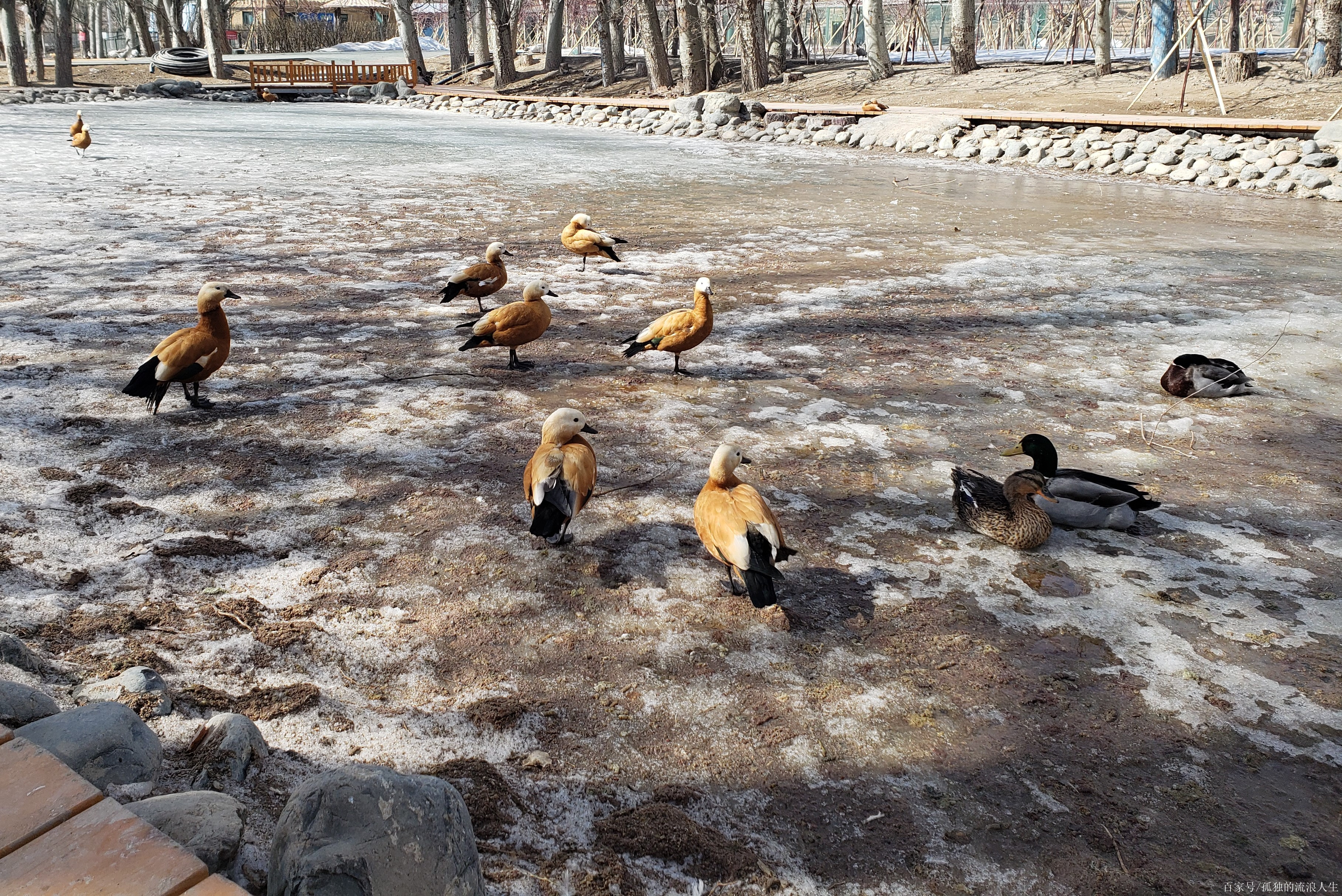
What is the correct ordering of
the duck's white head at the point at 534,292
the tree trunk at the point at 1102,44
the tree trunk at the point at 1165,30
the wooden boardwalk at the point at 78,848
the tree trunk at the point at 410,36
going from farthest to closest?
the tree trunk at the point at 410,36 → the tree trunk at the point at 1102,44 → the tree trunk at the point at 1165,30 → the duck's white head at the point at 534,292 → the wooden boardwalk at the point at 78,848

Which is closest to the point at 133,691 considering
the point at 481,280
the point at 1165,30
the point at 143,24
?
the point at 481,280

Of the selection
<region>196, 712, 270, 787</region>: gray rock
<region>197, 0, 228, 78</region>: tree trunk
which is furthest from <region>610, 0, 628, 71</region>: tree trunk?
<region>196, 712, 270, 787</region>: gray rock

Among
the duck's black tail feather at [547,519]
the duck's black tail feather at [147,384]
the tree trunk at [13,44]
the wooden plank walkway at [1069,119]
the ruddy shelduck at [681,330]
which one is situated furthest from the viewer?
the tree trunk at [13,44]

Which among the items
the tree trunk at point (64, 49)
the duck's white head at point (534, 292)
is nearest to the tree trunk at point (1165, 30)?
the duck's white head at point (534, 292)

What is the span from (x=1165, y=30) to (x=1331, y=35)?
3.60 meters

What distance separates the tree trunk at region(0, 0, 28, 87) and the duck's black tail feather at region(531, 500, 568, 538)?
35.7 meters

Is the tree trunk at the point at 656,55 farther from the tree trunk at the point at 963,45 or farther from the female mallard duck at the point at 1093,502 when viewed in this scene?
the female mallard duck at the point at 1093,502

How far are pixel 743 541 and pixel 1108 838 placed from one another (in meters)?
1.35

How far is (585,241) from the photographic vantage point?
793cm

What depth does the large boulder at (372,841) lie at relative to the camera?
1.66 metres

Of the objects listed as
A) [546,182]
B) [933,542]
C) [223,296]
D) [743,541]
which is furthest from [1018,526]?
[546,182]

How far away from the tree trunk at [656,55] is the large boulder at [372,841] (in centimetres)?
2729

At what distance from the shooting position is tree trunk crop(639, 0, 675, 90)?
2619 cm

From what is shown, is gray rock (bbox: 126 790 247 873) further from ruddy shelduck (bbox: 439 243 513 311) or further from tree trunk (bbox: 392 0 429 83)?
tree trunk (bbox: 392 0 429 83)
